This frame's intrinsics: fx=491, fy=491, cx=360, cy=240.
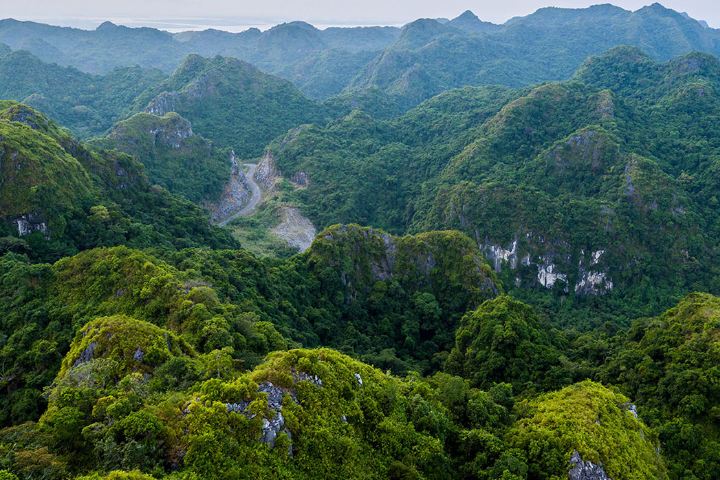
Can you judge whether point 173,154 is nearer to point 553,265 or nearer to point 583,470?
point 553,265

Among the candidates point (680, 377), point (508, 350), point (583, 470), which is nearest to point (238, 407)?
point (583, 470)

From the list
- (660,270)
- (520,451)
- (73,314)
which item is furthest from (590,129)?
(73,314)

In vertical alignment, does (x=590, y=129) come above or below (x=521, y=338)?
above

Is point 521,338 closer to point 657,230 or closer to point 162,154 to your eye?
point 657,230

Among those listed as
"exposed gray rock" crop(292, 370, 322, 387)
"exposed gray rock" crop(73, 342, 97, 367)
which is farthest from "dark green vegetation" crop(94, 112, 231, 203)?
"exposed gray rock" crop(292, 370, 322, 387)

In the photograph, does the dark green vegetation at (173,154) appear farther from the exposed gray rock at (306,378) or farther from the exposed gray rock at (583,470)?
the exposed gray rock at (583,470)

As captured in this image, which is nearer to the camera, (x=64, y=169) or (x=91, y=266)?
(x=91, y=266)
